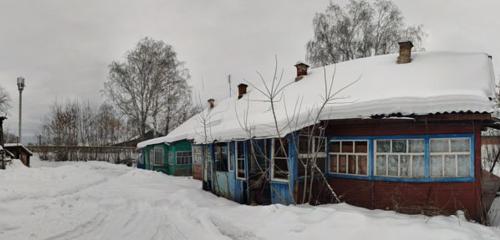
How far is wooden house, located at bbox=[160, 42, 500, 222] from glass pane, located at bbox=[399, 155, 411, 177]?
3 centimetres

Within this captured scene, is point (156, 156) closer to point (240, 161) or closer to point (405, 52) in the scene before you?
point (240, 161)

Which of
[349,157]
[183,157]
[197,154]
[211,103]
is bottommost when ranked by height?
[183,157]

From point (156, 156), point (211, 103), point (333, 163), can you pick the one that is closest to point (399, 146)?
point (333, 163)

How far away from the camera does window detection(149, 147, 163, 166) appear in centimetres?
2370

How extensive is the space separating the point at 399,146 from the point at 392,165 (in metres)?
0.58

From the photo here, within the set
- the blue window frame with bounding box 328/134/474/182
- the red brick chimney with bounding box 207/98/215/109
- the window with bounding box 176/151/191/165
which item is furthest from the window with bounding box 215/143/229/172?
the red brick chimney with bounding box 207/98/215/109

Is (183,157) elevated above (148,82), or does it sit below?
below

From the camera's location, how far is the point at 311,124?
9125 millimetres

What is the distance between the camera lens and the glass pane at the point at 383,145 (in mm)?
9367

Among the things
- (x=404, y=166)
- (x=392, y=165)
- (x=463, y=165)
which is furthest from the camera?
(x=392, y=165)

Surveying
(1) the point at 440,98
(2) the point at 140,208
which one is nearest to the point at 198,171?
(2) the point at 140,208

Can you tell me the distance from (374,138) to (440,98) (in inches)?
81.6

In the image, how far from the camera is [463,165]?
8.52m

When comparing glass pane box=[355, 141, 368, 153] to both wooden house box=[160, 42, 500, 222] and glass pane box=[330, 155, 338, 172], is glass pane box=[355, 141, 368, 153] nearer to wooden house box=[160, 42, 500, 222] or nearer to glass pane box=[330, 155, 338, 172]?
wooden house box=[160, 42, 500, 222]
